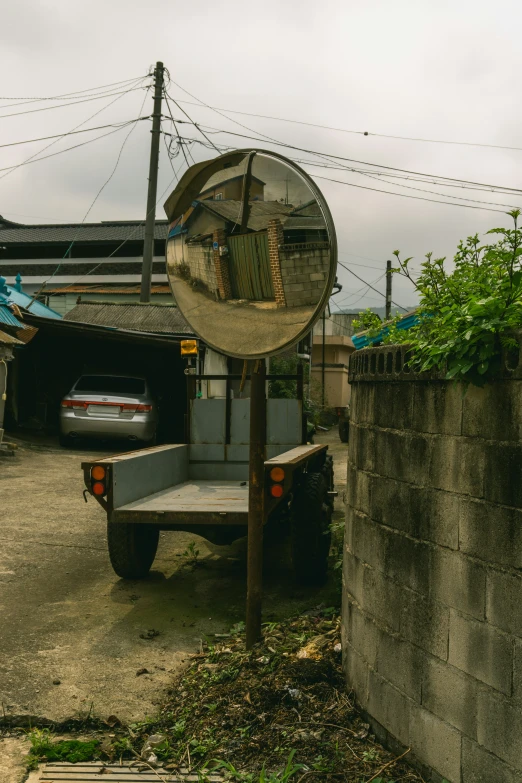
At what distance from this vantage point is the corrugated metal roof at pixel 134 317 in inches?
735

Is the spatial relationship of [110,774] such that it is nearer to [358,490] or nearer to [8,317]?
[358,490]

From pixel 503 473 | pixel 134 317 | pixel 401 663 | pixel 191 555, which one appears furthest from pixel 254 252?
pixel 134 317

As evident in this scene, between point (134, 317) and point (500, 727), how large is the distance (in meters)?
17.5

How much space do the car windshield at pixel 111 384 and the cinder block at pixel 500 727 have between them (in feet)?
42.1

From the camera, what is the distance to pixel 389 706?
3377 mm

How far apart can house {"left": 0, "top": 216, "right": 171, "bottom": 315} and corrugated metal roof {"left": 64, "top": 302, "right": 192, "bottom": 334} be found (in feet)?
30.7

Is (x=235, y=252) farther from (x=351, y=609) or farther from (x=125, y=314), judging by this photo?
(x=125, y=314)

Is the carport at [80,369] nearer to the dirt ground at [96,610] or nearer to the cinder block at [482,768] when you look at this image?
the dirt ground at [96,610]

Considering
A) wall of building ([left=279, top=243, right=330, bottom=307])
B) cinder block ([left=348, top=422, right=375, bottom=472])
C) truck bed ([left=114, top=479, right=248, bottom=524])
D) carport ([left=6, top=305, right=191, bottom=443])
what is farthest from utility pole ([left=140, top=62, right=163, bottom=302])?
cinder block ([left=348, top=422, right=375, bottom=472])

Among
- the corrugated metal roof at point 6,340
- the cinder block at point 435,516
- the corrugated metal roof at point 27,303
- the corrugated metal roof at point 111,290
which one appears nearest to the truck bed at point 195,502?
the cinder block at point 435,516

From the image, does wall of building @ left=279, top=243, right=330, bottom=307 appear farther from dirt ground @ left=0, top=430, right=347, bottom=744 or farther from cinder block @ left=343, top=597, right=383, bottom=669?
dirt ground @ left=0, top=430, right=347, bottom=744

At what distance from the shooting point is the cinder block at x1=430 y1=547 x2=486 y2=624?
9.25ft

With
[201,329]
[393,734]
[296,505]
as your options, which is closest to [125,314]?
[296,505]

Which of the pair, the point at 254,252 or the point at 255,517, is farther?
the point at 255,517
